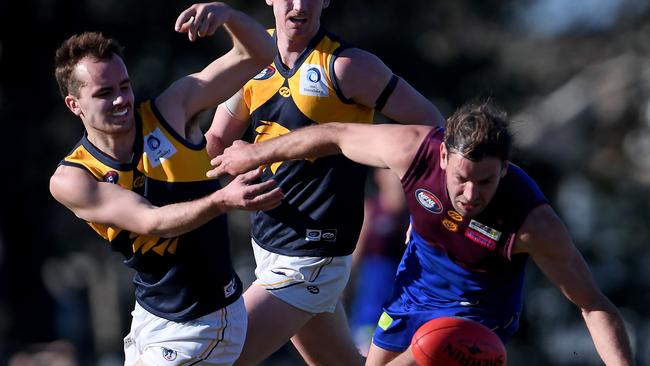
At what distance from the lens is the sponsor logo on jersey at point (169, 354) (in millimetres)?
6012

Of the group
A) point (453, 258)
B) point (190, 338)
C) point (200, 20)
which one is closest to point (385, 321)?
point (453, 258)

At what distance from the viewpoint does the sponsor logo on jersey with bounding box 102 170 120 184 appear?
19.4 ft

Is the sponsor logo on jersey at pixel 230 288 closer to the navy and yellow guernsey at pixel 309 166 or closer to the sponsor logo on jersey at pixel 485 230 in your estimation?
the navy and yellow guernsey at pixel 309 166

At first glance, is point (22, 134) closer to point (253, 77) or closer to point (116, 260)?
point (116, 260)

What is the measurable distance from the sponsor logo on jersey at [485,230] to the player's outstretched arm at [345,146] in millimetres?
416

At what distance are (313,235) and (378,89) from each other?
83cm

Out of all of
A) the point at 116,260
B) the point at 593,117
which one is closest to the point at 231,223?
the point at 116,260

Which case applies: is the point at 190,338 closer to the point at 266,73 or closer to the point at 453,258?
the point at 453,258

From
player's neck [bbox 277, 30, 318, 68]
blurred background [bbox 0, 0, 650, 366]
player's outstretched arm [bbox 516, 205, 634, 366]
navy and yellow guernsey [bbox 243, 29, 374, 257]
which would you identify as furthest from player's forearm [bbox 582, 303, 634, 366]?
blurred background [bbox 0, 0, 650, 366]

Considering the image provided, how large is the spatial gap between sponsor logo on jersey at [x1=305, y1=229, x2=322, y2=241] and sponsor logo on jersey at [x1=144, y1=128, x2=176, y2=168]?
1.11 m

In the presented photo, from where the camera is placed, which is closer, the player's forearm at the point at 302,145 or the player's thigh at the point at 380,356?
the player's forearm at the point at 302,145

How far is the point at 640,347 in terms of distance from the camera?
45.9ft

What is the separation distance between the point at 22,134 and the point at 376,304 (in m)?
7.25

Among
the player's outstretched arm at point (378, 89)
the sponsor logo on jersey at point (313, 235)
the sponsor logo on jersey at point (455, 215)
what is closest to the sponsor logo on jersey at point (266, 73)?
the player's outstretched arm at point (378, 89)
